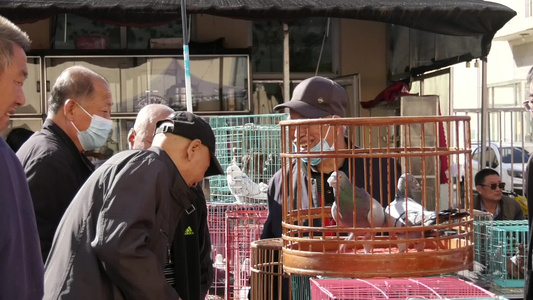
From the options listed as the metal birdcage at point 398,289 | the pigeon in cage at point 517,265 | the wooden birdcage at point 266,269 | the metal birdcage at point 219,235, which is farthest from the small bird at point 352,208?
the metal birdcage at point 219,235

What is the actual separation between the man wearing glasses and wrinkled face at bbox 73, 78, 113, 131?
4.64 metres

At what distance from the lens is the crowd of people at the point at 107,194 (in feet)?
6.92

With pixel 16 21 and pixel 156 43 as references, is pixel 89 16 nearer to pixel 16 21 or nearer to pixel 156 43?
pixel 16 21

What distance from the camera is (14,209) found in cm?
202

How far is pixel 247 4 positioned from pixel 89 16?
1624mm

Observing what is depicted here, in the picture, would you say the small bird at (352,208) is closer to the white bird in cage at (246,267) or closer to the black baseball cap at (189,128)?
the black baseball cap at (189,128)

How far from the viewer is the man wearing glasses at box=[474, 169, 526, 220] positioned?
7.60 meters

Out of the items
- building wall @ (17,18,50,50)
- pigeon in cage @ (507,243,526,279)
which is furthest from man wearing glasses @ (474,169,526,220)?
building wall @ (17,18,50,50)

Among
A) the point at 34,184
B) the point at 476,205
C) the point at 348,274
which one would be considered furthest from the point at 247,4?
the point at 348,274

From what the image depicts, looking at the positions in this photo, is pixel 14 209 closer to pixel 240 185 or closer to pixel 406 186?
pixel 406 186

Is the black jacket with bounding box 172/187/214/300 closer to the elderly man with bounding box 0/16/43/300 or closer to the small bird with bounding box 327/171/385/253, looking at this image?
the small bird with bounding box 327/171/385/253

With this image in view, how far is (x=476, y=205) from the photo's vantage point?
778cm

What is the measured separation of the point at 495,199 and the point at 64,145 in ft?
16.7

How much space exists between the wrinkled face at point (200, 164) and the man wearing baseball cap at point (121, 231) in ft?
0.39
